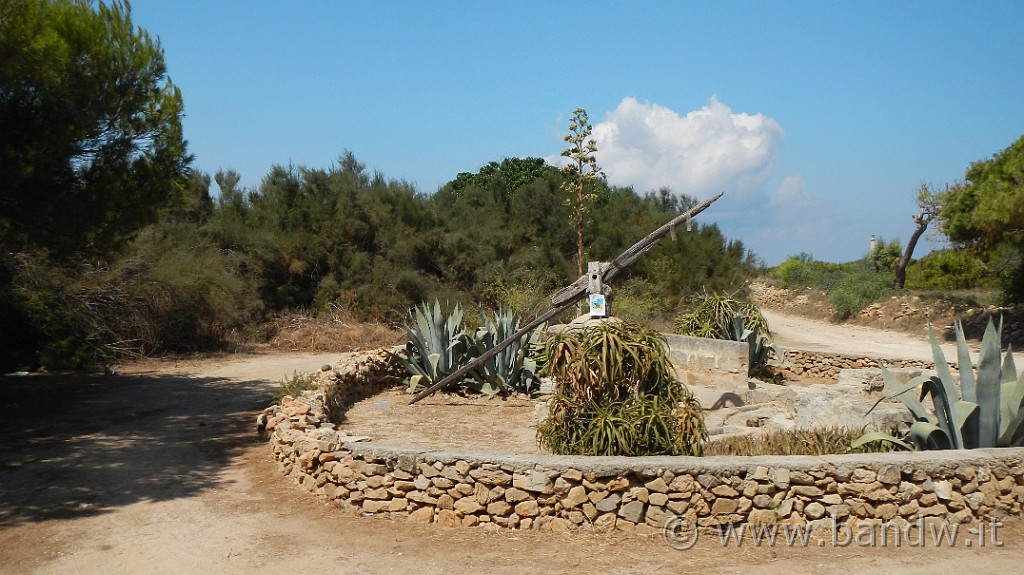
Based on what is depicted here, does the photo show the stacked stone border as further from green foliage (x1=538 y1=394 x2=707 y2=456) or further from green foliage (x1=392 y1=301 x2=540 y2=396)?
green foliage (x1=392 y1=301 x2=540 y2=396)

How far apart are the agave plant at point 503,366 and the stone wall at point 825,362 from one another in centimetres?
471

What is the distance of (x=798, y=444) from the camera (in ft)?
21.3

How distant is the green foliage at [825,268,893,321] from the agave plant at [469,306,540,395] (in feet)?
53.6

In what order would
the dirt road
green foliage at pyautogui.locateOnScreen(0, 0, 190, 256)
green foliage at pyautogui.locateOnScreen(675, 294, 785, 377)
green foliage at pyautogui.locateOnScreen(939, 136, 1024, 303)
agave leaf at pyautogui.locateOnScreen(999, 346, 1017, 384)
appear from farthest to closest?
1. green foliage at pyautogui.locateOnScreen(939, 136, 1024, 303)
2. the dirt road
3. green foliage at pyautogui.locateOnScreen(675, 294, 785, 377)
4. green foliage at pyautogui.locateOnScreen(0, 0, 190, 256)
5. agave leaf at pyautogui.locateOnScreen(999, 346, 1017, 384)

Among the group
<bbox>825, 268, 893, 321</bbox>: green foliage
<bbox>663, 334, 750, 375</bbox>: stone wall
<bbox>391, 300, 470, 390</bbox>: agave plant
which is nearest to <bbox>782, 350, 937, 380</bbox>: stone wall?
<bbox>663, 334, 750, 375</bbox>: stone wall

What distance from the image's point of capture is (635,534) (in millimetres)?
5324

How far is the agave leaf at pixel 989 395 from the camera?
587 cm

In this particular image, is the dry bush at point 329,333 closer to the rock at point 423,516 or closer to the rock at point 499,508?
the rock at point 423,516

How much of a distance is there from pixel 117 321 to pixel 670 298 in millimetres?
13387

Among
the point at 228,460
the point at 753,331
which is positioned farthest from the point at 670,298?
the point at 228,460

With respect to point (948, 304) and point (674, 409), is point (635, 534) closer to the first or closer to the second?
point (674, 409)

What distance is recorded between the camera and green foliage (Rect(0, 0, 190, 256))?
823 cm

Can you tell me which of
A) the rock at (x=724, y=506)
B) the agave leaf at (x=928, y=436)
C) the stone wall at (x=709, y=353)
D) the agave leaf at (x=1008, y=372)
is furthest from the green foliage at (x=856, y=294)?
the rock at (x=724, y=506)

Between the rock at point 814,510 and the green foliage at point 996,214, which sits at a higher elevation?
the green foliage at point 996,214
